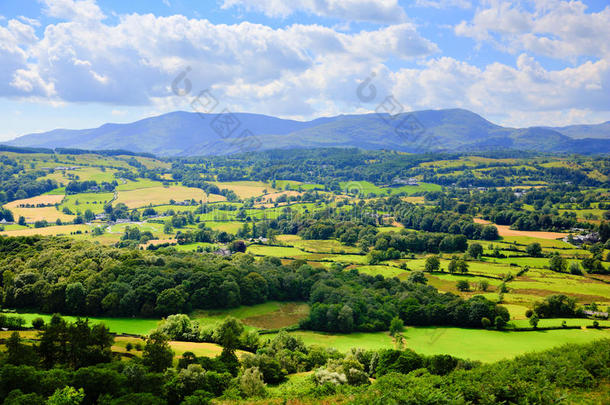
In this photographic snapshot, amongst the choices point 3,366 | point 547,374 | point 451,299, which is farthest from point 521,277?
point 3,366

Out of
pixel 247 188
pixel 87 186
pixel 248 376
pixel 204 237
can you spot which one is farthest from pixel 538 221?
pixel 87 186

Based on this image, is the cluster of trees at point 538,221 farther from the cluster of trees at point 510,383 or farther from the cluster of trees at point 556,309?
the cluster of trees at point 510,383

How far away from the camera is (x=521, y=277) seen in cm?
6500

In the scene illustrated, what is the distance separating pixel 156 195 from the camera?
164m

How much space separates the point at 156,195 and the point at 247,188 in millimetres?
41495

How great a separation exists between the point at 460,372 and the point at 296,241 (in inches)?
2947

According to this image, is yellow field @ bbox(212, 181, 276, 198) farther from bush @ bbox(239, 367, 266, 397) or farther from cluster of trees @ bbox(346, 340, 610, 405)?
cluster of trees @ bbox(346, 340, 610, 405)

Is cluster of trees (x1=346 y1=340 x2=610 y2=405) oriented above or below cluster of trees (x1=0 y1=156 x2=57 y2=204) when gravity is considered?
below

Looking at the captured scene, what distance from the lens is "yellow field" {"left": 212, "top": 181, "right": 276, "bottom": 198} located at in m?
172

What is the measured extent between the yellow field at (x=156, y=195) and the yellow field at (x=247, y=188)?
1497 centimetres

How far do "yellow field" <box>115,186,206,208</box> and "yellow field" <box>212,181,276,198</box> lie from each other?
49.1ft

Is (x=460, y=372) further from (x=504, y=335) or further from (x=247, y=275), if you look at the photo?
(x=247, y=275)

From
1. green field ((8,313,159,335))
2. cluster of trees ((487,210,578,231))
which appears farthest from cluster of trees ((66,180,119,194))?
cluster of trees ((487,210,578,231))

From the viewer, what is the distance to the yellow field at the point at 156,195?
152 m
